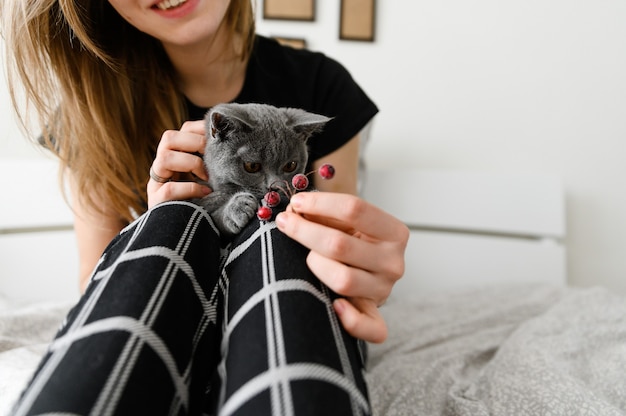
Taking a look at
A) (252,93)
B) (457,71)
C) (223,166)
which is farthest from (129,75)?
(457,71)

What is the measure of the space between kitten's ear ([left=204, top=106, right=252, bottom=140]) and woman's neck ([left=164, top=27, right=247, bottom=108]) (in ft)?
1.30

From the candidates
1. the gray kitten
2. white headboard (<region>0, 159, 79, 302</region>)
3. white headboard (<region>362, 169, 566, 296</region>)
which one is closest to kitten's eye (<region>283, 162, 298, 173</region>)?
the gray kitten

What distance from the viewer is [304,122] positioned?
2.34ft

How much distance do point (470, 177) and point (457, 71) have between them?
0.46 m

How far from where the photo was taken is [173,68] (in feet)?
3.45

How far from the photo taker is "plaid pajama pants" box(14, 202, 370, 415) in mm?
462

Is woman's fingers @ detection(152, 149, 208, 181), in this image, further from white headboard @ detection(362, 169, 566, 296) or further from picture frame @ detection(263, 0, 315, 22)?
picture frame @ detection(263, 0, 315, 22)

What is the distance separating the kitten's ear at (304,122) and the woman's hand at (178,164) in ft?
0.55

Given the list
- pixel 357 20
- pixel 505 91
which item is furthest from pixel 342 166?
pixel 505 91

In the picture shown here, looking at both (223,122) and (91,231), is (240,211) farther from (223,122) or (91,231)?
(91,231)

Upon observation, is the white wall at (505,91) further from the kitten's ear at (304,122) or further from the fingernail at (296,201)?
the fingernail at (296,201)

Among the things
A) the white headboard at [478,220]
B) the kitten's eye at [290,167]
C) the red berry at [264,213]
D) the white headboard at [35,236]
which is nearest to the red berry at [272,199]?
the red berry at [264,213]

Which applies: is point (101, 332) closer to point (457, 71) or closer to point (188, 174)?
point (188, 174)

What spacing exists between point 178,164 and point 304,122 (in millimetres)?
237
